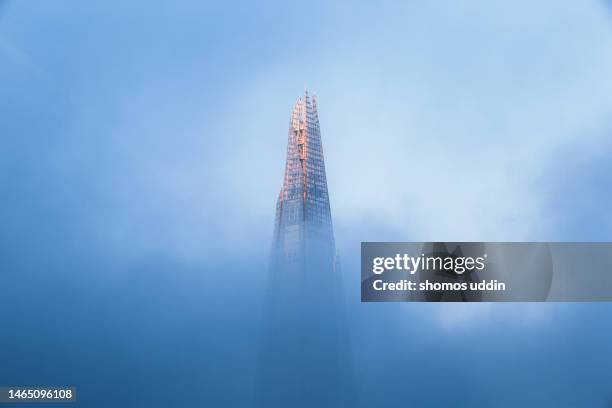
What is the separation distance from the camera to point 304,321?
203 inches

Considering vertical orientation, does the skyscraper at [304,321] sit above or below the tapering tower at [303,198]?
below

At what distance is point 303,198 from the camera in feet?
17.1

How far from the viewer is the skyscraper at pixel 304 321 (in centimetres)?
513

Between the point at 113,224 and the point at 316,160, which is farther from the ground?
the point at 316,160

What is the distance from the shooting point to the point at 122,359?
17.0 ft

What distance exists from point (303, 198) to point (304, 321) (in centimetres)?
70

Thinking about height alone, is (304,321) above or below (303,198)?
below

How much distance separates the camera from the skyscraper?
5.13m

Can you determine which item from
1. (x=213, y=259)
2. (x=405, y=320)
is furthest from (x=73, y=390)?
(x=405, y=320)

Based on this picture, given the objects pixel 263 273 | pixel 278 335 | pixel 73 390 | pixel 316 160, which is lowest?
pixel 73 390

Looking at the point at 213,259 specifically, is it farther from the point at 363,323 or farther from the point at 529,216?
the point at 529,216

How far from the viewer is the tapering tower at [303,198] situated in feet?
17.0

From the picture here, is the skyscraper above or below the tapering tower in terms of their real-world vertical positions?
below

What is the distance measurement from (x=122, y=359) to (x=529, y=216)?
2451 mm
